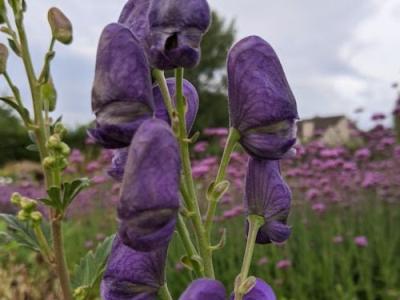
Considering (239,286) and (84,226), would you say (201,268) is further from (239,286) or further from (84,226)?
(84,226)

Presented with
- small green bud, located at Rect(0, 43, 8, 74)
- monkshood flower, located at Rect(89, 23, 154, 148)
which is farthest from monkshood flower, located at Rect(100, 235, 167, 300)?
small green bud, located at Rect(0, 43, 8, 74)

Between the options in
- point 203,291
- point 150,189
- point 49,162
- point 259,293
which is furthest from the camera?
point 49,162

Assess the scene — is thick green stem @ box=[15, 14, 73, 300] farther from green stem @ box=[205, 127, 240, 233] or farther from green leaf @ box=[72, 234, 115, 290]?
green stem @ box=[205, 127, 240, 233]

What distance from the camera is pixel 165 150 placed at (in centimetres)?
82

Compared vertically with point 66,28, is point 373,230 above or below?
below

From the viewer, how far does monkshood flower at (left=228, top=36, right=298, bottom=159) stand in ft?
3.16

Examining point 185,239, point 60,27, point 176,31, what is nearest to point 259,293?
point 185,239

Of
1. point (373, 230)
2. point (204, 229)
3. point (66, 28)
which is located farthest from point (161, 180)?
point (373, 230)

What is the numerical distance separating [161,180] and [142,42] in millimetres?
A: 250

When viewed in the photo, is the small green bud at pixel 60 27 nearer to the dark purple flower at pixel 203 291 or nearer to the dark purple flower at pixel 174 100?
the dark purple flower at pixel 174 100

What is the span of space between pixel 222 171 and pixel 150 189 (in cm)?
23

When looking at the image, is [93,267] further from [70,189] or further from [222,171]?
[222,171]

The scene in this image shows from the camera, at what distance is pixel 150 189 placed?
78 cm

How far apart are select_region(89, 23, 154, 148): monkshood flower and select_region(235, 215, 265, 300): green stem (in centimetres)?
28
